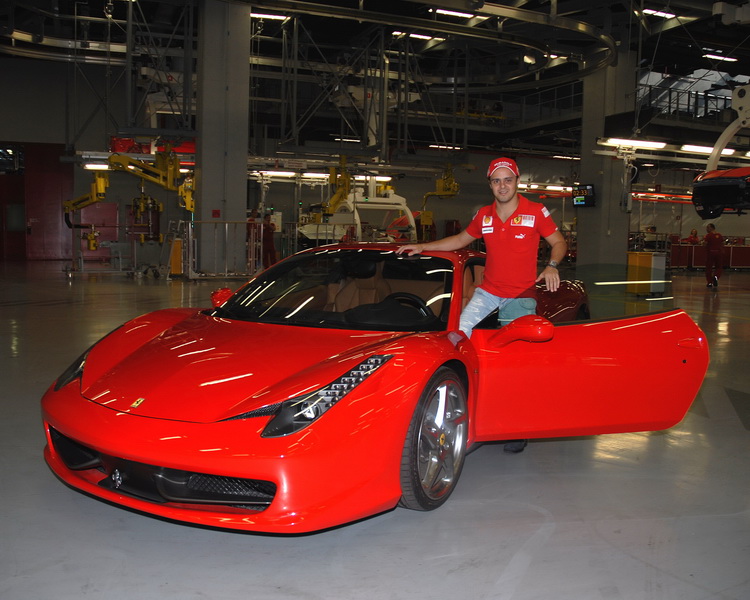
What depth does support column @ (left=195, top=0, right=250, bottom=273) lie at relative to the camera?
17156mm

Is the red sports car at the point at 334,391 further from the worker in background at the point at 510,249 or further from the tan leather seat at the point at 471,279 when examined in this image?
the worker in background at the point at 510,249

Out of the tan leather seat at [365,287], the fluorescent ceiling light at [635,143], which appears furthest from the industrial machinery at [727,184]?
the tan leather seat at [365,287]

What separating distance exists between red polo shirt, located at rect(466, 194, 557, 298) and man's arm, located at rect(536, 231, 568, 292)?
56mm

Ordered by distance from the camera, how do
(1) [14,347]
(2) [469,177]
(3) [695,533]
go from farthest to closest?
(2) [469,177]
(1) [14,347]
(3) [695,533]

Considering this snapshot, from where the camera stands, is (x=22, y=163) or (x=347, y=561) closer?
(x=347, y=561)

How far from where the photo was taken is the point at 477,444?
3.71 metres

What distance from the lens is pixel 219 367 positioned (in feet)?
10.2

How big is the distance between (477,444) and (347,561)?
3.90 ft

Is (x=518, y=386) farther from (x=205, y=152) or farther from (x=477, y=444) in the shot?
(x=205, y=152)

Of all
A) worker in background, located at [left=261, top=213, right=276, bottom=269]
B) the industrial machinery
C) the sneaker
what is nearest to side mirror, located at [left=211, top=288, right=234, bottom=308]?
the sneaker

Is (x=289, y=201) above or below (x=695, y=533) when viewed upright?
above

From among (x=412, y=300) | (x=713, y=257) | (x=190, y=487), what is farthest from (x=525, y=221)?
(x=713, y=257)

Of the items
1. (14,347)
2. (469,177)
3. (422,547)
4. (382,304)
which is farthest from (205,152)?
(469,177)

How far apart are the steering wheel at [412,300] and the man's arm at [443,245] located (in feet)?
1.05
